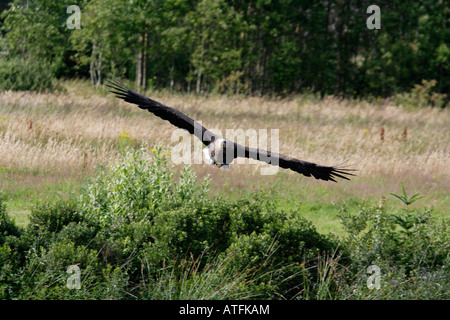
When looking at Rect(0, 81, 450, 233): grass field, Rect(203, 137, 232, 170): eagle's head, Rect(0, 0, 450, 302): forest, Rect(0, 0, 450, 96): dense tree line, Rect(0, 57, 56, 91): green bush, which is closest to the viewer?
Rect(0, 0, 450, 302): forest

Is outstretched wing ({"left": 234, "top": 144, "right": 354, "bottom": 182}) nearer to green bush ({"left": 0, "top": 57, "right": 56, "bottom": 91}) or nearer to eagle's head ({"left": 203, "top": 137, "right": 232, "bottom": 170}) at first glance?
eagle's head ({"left": 203, "top": 137, "right": 232, "bottom": 170})

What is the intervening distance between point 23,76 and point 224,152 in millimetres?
13025

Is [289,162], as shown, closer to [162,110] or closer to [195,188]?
[162,110]

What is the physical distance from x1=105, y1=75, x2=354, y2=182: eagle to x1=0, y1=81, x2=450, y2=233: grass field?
1.69 metres

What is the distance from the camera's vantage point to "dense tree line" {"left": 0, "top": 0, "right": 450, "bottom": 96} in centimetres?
2122

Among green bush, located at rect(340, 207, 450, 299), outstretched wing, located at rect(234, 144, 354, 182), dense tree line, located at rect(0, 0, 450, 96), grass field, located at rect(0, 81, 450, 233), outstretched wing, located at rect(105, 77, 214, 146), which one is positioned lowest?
green bush, located at rect(340, 207, 450, 299)

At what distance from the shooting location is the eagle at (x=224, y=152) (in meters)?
6.36

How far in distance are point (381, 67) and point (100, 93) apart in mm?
15437

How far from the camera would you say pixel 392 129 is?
15.7 metres

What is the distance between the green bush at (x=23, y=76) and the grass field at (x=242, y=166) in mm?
1541

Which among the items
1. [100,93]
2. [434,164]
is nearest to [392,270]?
[434,164]

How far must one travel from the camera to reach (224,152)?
265 inches

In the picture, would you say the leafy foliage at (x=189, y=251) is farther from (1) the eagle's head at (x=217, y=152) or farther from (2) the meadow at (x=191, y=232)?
(1) the eagle's head at (x=217, y=152)

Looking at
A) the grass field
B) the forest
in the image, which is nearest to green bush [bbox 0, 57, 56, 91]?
the forest
